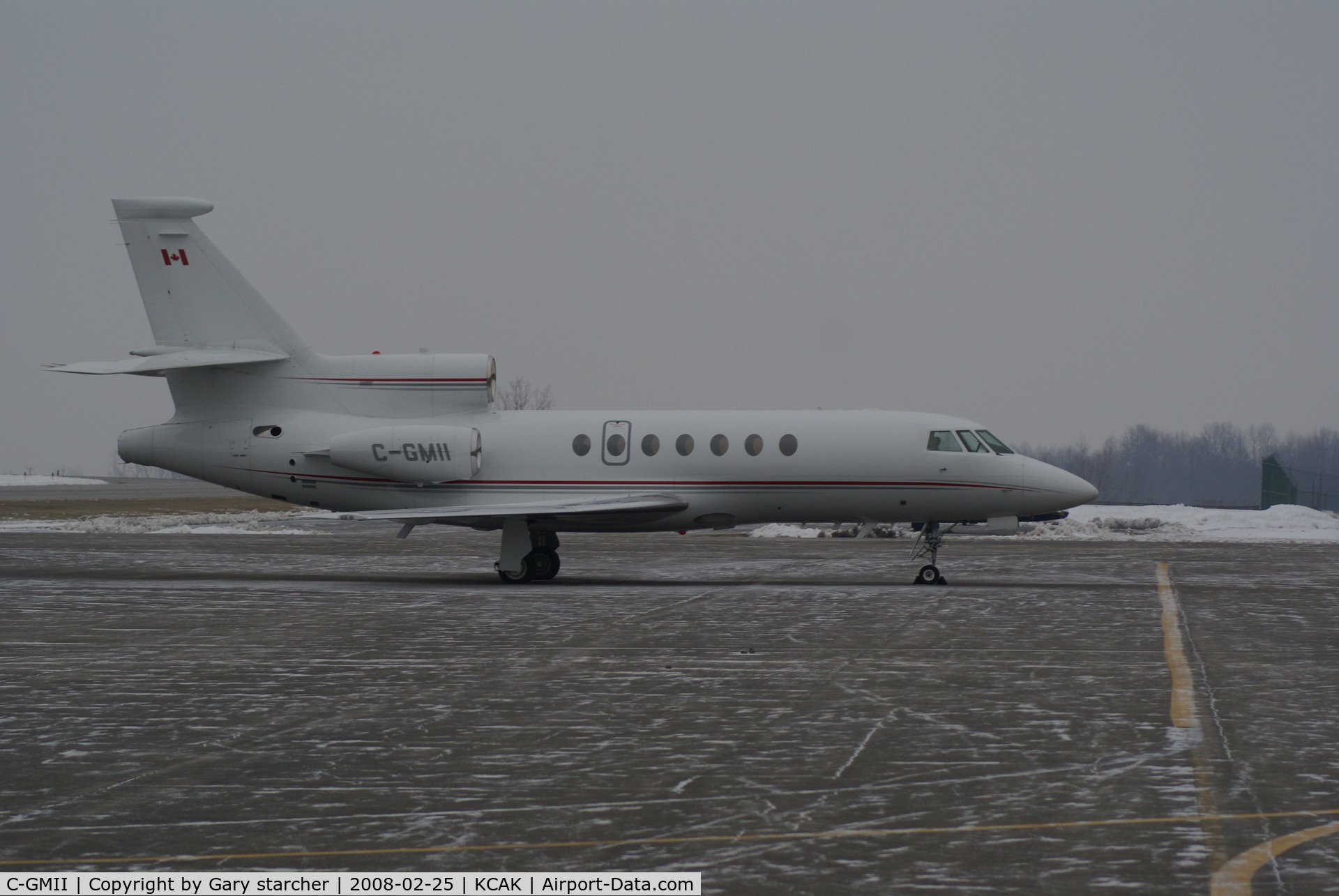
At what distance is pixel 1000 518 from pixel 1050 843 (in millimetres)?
16969

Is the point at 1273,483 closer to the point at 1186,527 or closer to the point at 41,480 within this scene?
the point at 1186,527

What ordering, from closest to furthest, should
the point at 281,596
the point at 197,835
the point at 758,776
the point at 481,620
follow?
the point at 197,835, the point at 758,776, the point at 481,620, the point at 281,596

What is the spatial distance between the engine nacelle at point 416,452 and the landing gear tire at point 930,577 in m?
8.17

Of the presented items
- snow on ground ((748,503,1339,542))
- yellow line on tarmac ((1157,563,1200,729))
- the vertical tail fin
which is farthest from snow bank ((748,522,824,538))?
yellow line on tarmac ((1157,563,1200,729))

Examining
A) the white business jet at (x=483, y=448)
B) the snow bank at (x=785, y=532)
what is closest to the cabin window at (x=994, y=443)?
the white business jet at (x=483, y=448)

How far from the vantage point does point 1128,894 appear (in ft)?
18.2

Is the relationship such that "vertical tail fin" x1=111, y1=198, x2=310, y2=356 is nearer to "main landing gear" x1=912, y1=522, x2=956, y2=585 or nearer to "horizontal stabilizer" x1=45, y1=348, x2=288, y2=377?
"horizontal stabilizer" x1=45, y1=348, x2=288, y2=377

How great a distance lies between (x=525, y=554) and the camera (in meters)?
22.9

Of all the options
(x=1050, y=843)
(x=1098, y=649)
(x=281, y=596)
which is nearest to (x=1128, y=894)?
(x=1050, y=843)

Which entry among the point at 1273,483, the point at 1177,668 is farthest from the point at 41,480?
the point at 1177,668

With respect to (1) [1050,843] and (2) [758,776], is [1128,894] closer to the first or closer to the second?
(1) [1050,843]

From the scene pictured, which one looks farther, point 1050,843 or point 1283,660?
point 1283,660

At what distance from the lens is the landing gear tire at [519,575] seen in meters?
23.0

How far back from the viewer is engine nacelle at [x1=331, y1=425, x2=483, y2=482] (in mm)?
23219
